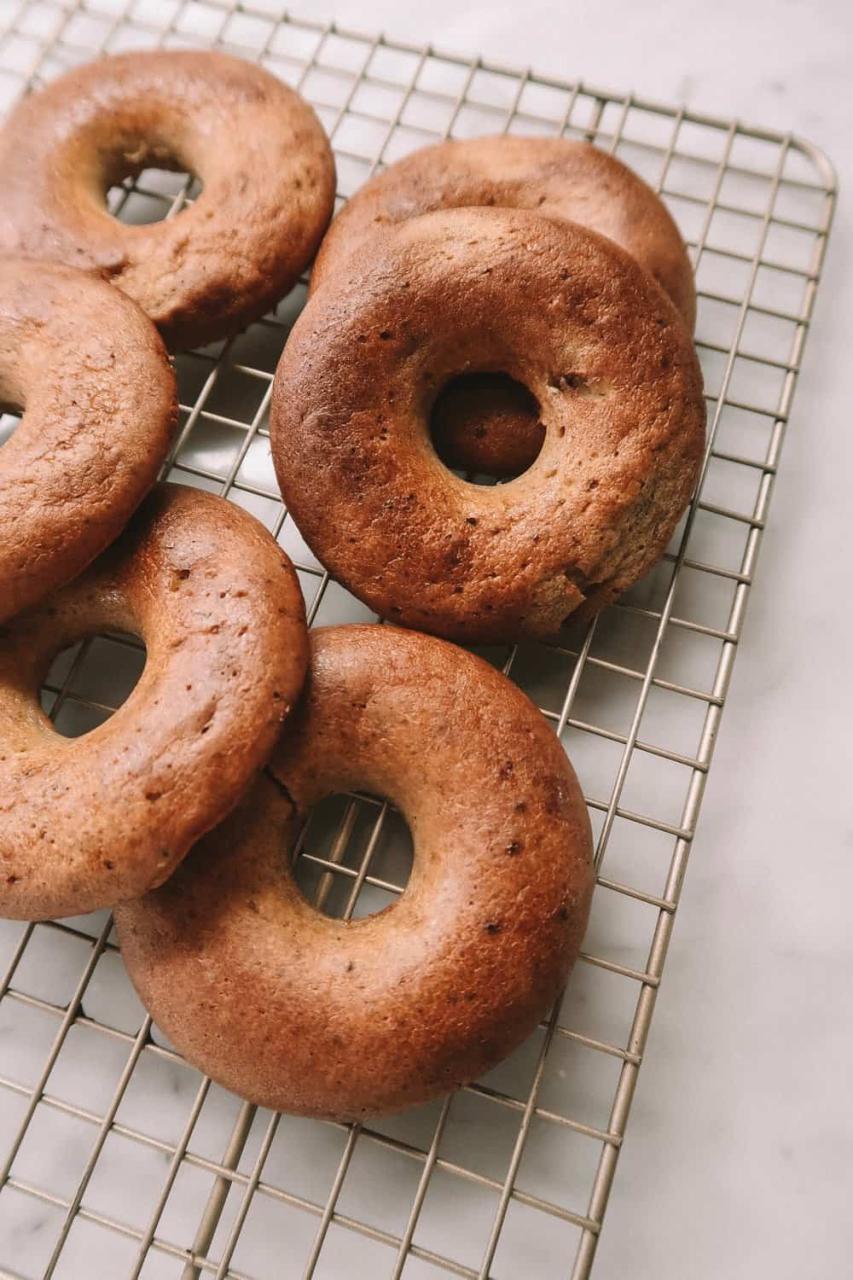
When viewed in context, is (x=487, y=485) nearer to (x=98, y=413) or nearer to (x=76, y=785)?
(x=98, y=413)

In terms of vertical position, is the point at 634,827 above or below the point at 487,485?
below

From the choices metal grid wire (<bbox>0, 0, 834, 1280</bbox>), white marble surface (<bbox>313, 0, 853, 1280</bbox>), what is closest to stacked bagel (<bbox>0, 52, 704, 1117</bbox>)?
metal grid wire (<bbox>0, 0, 834, 1280</bbox>)

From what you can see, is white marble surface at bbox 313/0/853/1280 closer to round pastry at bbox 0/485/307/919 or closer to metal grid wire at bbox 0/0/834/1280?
metal grid wire at bbox 0/0/834/1280

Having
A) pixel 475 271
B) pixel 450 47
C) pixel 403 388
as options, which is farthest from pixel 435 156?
pixel 450 47

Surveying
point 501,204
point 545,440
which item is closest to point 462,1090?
point 545,440

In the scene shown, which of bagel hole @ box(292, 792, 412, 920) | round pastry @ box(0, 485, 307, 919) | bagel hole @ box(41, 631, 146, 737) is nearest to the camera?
round pastry @ box(0, 485, 307, 919)

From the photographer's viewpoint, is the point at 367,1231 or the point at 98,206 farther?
the point at 98,206
